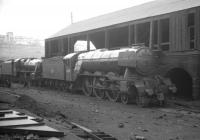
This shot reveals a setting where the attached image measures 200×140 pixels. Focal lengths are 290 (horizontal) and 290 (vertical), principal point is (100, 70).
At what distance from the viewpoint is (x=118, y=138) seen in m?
6.94

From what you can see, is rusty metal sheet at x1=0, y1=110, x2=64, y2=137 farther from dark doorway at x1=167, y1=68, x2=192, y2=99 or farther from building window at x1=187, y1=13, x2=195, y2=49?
dark doorway at x1=167, y1=68, x2=192, y2=99

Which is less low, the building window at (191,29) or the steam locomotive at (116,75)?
the building window at (191,29)

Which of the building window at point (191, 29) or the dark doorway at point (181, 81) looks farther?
the dark doorway at point (181, 81)

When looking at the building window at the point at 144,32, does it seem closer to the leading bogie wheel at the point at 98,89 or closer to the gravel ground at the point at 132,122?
the leading bogie wheel at the point at 98,89

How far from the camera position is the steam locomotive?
43.4 ft

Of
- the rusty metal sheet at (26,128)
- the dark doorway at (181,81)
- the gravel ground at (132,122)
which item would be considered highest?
the dark doorway at (181,81)

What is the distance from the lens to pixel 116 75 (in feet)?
49.1

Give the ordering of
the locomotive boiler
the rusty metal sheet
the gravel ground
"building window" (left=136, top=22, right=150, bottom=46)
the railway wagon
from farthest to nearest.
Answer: the railway wagon
"building window" (left=136, top=22, right=150, bottom=46)
the locomotive boiler
the gravel ground
the rusty metal sheet

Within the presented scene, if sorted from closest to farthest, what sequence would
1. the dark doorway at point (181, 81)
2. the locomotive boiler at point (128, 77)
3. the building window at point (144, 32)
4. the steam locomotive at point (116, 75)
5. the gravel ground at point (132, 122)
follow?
1. the gravel ground at point (132, 122)
2. the locomotive boiler at point (128, 77)
3. the steam locomotive at point (116, 75)
4. the dark doorway at point (181, 81)
5. the building window at point (144, 32)

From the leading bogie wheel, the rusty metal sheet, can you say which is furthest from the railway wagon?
the rusty metal sheet

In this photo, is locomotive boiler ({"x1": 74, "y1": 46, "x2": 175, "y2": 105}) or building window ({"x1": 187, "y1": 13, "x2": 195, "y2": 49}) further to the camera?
building window ({"x1": 187, "y1": 13, "x2": 195, "y2": 49})

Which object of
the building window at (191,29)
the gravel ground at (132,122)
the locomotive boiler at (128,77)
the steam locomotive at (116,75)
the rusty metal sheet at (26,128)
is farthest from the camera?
the building window at (191,29)

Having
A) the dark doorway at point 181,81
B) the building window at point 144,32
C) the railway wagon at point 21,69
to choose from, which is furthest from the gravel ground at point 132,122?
the railway wagon at point 21,69

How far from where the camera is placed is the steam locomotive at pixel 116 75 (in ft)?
43.4
